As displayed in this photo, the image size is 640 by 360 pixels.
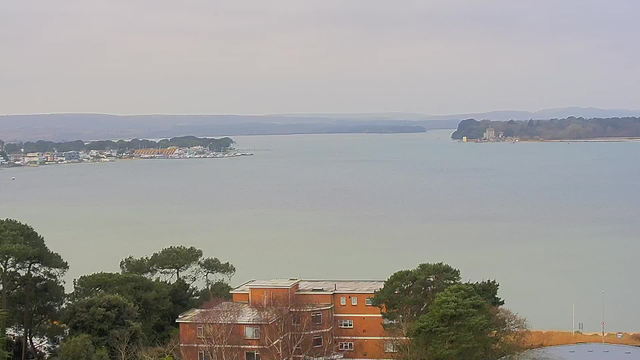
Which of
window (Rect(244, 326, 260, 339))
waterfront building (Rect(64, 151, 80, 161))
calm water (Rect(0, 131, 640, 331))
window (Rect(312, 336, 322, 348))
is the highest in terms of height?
window (Rect(244, 326, 260, 339))

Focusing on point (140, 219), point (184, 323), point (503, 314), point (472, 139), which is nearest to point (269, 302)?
point (184, 323)

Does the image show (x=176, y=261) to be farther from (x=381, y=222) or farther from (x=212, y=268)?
(x=381, y=222)

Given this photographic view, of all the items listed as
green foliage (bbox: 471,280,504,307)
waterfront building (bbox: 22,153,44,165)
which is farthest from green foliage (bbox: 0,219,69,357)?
waterfront building (bbox: 22,153,44,165)

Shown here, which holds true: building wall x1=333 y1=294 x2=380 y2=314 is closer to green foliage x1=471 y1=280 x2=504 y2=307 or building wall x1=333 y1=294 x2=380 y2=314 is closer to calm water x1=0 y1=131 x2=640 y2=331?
green foliage x1=471 y1=280 x2=504 y2=307

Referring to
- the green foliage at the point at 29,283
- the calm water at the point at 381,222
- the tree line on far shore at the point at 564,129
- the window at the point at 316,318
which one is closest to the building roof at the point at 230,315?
the window at the point at 316,318

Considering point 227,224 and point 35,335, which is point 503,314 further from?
point 227,224

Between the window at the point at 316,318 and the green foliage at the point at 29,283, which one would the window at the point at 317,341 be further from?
the green foliage at the point at 29,283
